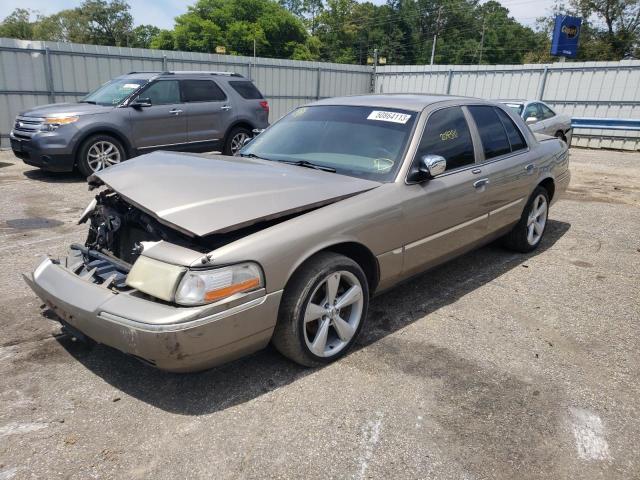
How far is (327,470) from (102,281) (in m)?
1.67

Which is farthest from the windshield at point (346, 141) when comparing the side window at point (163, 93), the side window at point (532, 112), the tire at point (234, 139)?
the side window at point (532, 112)

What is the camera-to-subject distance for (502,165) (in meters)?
4.58

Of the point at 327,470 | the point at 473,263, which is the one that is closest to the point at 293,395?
the point at 327,470

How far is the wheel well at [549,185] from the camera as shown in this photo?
17.6ft

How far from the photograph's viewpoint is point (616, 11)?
46094mm

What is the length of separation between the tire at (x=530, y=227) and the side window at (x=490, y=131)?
29.8 inches

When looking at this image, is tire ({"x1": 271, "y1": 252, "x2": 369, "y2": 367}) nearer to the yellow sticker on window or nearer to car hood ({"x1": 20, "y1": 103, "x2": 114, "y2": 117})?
the yellow sticker on window

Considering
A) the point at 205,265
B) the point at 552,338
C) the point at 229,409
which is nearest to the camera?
the point at 205,265

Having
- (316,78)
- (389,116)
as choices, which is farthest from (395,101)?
(316,78)

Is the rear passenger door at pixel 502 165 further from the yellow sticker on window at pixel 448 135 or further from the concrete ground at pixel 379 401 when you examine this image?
the concrete ground at pixel 379 401

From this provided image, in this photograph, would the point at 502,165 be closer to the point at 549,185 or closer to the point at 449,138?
the point at 449,138

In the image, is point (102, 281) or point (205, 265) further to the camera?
point (102, 281)

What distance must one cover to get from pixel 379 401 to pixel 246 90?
8867mm

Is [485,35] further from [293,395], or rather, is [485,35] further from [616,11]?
[293,395]
